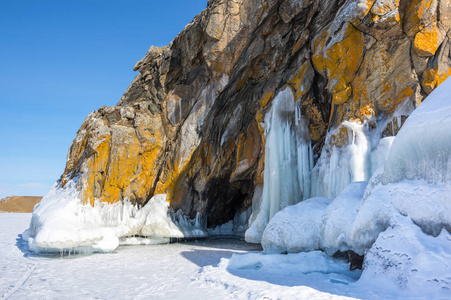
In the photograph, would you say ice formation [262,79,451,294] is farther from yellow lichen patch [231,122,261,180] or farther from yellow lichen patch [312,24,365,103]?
yellow lichen patch [231,122,261,180]

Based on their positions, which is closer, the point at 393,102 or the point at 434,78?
the point at 434,78

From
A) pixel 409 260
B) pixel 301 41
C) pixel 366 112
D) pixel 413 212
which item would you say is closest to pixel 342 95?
pixel 366 112

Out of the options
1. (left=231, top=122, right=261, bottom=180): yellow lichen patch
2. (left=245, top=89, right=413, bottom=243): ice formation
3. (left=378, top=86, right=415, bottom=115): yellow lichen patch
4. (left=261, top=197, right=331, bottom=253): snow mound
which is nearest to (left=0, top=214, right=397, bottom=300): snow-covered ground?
(left=261, top=197, right=331, bottom=253): snow mound

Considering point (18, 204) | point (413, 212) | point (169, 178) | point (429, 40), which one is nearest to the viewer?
point (413, 212)

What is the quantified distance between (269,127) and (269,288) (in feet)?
34.0

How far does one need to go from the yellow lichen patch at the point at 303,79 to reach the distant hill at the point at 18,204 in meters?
57.2

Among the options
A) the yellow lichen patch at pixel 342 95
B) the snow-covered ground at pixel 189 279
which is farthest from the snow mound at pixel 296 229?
the yellow lichen patch at pixel 342 95

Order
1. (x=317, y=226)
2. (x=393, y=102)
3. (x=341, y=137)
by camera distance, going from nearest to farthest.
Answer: (x=317, y=226), (x=393, y=102), (x=341, y=137)

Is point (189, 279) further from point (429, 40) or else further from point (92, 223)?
point (429, 40)

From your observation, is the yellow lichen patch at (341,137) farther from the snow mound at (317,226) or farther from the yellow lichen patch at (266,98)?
the yellow lichen patch at (266,98)

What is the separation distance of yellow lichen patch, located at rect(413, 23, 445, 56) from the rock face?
0.11ft

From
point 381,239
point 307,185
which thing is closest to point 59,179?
point 307,185

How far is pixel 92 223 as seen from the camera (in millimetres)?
15547

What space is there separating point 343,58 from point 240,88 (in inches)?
248
